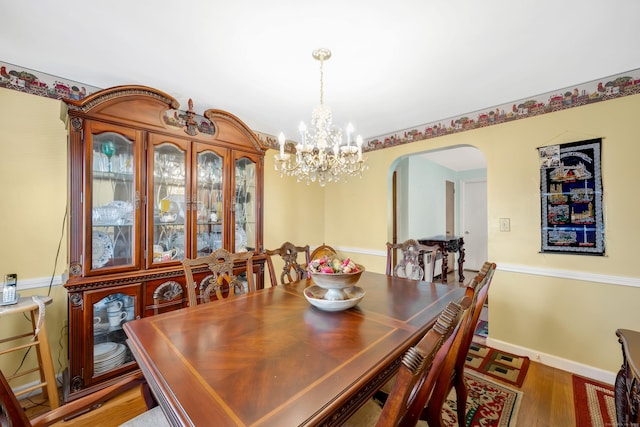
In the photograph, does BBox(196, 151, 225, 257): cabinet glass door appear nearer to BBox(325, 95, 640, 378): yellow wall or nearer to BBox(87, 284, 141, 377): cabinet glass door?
BBox(87, 284, 141, 377): cabinet glass door

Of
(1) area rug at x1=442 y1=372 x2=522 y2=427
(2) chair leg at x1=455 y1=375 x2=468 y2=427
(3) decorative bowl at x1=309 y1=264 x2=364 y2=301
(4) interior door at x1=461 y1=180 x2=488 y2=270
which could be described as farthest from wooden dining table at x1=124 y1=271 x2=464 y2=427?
(4) interior door at x1=461 y1=180 x2=488 y2=270

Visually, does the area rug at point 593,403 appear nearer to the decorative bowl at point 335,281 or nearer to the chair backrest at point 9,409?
the decorative bowl at point 335,281

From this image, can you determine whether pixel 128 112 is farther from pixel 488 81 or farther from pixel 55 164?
pixel 488 81

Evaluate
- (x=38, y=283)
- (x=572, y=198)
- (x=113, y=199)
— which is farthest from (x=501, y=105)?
(x=38, y=283)

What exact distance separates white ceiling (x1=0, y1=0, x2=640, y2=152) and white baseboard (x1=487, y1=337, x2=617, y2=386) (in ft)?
7.65

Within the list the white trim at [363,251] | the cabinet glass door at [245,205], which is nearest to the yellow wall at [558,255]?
the white trim at [363,251]

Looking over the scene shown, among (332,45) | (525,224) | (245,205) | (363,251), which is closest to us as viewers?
(332,45)

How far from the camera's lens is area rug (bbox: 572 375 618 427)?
1.66 m

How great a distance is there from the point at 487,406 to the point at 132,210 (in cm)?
294

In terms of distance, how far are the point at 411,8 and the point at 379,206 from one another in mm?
2405

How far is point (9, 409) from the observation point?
2.43ft

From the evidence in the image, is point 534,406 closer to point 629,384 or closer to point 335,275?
point 629,384

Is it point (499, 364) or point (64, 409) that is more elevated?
point (64, 409)

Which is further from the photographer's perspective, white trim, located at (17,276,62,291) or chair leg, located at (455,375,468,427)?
white trim, located at (17,276,62,291)
